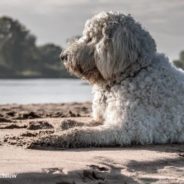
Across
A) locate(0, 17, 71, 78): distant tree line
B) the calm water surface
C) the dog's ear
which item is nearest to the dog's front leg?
the dog's ear

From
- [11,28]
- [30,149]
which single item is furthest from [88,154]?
[11,28]

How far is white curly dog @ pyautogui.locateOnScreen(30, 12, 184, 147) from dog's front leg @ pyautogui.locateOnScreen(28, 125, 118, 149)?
16cm

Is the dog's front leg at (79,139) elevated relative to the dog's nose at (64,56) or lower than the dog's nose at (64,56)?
lower

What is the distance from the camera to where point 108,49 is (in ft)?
28.9

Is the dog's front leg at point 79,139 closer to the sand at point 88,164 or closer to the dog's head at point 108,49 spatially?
the sand at point 88,164

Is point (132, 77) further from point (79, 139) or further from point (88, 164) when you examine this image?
point (88, 164)

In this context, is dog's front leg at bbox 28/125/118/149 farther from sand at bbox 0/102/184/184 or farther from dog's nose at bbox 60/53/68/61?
dog's nose at bbox 60/53/68/61

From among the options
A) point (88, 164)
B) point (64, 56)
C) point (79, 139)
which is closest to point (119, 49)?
point (64, 56)

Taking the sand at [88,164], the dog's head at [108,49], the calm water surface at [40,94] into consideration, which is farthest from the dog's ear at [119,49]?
the calm water surface at [40,94]

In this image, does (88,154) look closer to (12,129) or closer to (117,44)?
(117,44)

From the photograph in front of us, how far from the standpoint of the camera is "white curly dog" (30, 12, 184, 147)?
8758 millimetres

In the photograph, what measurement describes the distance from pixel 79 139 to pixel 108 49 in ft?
3.56

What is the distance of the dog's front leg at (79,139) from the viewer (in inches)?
323

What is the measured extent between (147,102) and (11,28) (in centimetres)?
6476
